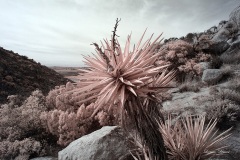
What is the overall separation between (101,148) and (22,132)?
3432mm

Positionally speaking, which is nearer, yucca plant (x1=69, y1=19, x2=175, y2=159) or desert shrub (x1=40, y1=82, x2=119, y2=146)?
yucca plant (x1=69, y1=19, x2=175, y2=159)

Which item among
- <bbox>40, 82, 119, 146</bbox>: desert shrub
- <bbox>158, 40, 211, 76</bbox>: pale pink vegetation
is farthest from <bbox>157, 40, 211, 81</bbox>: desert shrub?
<bbox>40, 82, 119, 146</bbox>: desert shrub

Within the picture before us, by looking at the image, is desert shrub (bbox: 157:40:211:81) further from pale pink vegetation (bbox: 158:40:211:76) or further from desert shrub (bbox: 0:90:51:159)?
desert shrub (bbox: 0:90:51:159)

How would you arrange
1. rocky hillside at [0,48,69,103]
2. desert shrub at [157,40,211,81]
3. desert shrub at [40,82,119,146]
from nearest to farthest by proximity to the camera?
desert shrub at [40,82,119,146] < desert shrub at [157,40,211,81] < rocky hillside at [0,48,69,103]

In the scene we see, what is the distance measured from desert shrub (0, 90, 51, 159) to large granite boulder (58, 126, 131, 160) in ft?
4.98

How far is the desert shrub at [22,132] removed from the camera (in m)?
6.03

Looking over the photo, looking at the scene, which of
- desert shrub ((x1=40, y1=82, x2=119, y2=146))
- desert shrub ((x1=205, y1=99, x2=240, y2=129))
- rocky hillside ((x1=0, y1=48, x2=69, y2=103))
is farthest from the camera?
rocky hillside ((x1=0, y1=48, x2=69, y2=103))

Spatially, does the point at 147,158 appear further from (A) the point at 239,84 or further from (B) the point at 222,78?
(B) the point at 222,78

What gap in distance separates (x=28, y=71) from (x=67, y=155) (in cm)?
1793

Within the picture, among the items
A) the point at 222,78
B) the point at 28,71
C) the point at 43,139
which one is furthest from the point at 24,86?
the point at 222,78

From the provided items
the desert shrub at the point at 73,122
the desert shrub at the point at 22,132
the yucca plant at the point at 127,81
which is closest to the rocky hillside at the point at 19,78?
the desert shrub at the point at 22,132

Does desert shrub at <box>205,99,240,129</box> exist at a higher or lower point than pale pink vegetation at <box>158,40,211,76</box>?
lower

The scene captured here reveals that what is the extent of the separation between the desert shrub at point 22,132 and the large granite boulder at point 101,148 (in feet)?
4.98

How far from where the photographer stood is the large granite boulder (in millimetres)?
4566
